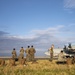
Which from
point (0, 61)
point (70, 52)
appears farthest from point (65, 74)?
point (70, 52)

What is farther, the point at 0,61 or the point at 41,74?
the point at 0,61

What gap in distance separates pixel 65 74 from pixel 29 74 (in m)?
2.56

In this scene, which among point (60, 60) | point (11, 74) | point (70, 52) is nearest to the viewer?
point (11, 74)

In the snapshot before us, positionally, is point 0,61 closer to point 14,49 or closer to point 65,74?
point 14,49

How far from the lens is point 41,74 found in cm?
1659

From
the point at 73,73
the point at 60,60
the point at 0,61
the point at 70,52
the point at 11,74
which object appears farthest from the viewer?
the point at 70,52

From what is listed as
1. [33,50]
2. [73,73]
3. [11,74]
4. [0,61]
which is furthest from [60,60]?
[11,74]

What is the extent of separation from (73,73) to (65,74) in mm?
1212

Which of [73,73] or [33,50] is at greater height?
[33,50]

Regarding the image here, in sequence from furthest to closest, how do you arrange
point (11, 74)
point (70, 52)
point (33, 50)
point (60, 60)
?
point (70, 52) → point (33, 50) → point (60, 60) → point (11, 74)

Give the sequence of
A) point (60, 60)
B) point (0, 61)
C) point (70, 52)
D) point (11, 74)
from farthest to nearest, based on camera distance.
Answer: point (70, 52) → point (60, 60) → point (0, 61) → point (11, 74)

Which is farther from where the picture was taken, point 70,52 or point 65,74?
point 70,52

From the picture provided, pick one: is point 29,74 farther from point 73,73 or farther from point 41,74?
point 73,73

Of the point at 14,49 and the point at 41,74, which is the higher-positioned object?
the point at 14,49
